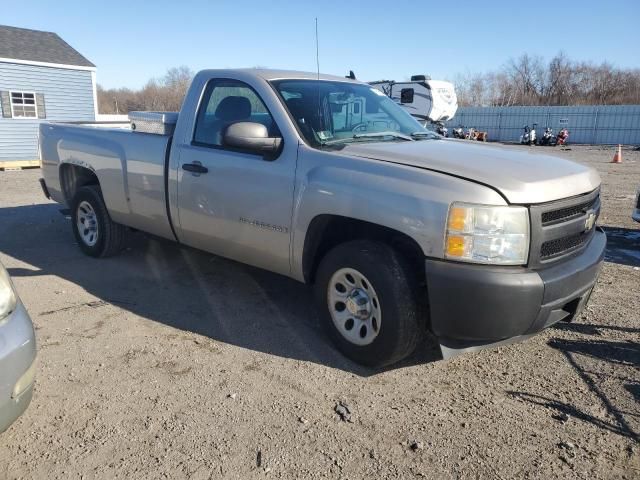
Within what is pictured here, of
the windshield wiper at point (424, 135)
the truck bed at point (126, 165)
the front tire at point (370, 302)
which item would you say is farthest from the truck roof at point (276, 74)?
Answer: the front tire at point (370, 302)

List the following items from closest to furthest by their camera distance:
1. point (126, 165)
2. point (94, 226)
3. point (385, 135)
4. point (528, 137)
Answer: point (385, 135), point (126, 165), point (94, 226), point (528, 137)

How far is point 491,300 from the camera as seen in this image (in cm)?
291

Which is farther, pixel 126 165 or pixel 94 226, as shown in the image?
pixel 94 226

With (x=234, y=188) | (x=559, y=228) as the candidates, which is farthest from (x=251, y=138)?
(x=559, y=228)

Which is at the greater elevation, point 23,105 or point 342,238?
point 23,105

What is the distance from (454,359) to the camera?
372 centimetres

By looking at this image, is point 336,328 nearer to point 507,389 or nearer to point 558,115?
point 507,389

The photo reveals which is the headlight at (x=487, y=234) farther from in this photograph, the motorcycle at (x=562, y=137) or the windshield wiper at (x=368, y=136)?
the motorcycle at (x=562, y=137)

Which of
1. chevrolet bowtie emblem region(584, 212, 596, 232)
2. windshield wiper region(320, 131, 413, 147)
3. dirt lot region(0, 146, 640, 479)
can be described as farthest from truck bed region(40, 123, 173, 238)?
chevrolet bowtie emblem region(584, 212, 596, 232)

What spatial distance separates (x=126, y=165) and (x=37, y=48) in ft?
49.4

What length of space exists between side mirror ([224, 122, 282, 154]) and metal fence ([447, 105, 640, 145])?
3451cm

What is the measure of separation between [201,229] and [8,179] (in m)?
11.6

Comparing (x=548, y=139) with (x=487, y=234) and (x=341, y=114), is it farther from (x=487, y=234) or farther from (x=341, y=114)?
(x=487, y=234)

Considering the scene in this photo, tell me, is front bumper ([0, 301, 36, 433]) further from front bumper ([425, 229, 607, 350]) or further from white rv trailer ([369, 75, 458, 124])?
white rv trailer ([369, 75, 458, 124])
